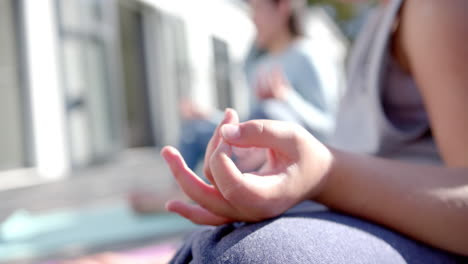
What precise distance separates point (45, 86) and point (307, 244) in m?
4.49

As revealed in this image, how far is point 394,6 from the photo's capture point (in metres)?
0.66

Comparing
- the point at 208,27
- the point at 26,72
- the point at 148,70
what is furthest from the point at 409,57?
the point at 208,27

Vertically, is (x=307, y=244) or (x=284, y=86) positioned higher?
(x=284, y=86)

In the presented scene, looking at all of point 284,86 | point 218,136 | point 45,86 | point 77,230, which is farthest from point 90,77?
point 218,136

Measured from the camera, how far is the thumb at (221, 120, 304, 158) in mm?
468

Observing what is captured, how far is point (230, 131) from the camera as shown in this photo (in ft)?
1.53

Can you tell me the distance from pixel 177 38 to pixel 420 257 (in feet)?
23.7

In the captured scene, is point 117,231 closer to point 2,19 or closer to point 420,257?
point 420,257

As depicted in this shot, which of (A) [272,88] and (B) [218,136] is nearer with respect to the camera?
(B) [218,136]

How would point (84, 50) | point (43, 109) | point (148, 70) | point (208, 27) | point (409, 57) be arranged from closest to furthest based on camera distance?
point (409, 57)
point (43, 109)
point (84, 50)
point (148, 70)
point (208, 27)

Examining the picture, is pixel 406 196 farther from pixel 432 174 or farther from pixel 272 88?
pixel 272 88

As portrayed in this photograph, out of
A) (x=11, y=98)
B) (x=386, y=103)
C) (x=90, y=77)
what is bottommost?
(x=386, y=103)

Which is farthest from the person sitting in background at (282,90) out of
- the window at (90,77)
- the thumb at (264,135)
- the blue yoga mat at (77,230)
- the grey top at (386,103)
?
the window at (90,77)

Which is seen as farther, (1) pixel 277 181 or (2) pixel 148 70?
(2) pixel 148 70
